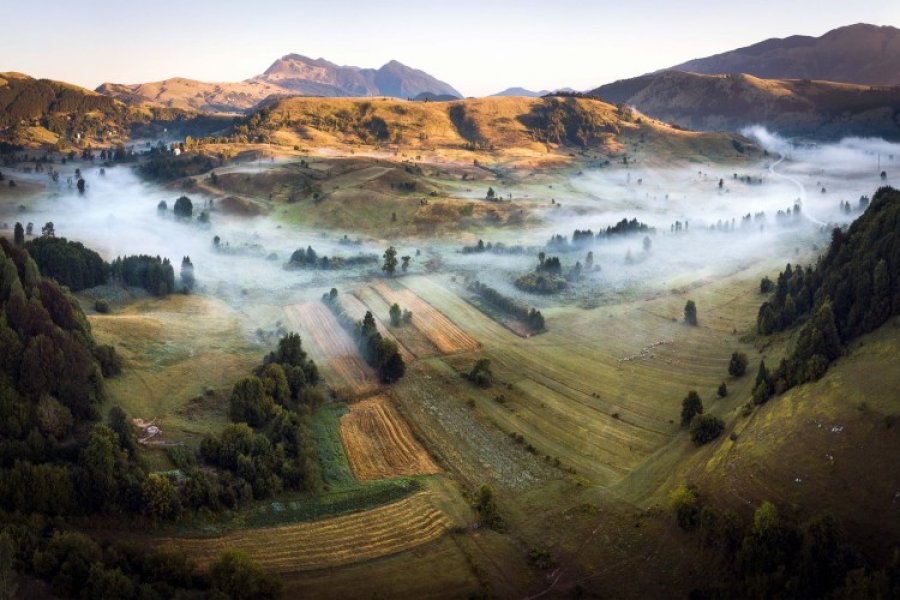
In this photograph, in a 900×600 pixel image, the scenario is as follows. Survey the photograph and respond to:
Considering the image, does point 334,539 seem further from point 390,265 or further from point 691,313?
point 390,265

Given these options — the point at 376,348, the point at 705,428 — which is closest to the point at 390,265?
the point at 376,348

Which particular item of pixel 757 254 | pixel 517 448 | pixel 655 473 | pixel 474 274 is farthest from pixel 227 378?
pixel 757 254

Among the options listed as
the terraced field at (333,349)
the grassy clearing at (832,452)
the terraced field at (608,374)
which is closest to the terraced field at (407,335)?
the terraced field at (608,374)

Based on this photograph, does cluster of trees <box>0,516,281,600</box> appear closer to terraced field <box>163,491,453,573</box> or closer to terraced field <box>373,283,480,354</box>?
terraced field <box>163,491,453,573</box>

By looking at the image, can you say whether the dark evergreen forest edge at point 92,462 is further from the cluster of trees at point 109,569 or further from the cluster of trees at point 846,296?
the cluster of trees at point 846,296

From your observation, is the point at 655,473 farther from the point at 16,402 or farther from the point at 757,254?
the point at 757,254

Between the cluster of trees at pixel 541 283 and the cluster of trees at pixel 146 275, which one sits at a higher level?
the cluster of trees at pixel 146 275
